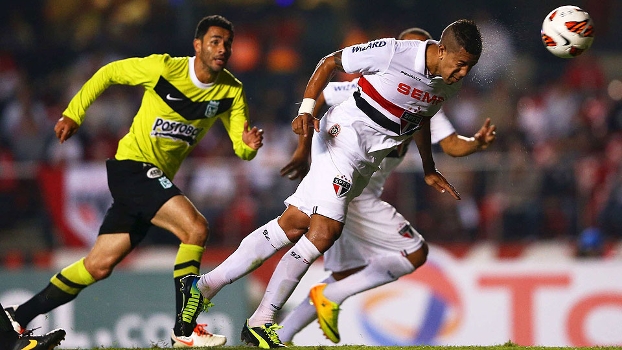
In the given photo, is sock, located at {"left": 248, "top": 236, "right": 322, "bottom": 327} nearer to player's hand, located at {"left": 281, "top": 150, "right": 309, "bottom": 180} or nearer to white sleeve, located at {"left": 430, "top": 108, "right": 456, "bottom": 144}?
player's hand, located at {"left": 281, "top": 150, "right": 309, "bottom": 180}

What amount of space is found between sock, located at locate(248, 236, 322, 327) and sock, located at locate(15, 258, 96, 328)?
1663 millimetres

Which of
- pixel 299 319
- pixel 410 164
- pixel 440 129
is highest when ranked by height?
pixel 440 129

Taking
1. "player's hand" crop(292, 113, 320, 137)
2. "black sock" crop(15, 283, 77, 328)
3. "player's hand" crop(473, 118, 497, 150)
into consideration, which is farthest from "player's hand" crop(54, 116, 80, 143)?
"player's hand" crop(473, 118, 497, 150)

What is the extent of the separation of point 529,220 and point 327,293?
14.8 ft

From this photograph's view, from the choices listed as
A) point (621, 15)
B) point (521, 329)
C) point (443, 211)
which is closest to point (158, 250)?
point (443, 211)

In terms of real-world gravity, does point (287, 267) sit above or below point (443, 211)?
above

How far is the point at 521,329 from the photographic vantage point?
10.2 meters

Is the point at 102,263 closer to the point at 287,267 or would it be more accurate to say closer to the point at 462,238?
the point at 287,267

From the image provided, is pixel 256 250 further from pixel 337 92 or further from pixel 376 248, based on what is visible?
pixel 337 92

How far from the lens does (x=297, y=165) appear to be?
6.77 metres

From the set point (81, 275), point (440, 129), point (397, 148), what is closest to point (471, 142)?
point (440, 129)

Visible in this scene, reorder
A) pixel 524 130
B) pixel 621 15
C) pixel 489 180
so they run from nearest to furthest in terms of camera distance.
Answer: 1. pixel 489 180
2. pixel 524 130
3. pixel 621 15

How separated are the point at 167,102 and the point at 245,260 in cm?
152

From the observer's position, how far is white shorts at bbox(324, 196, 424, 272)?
7234 millimetres
